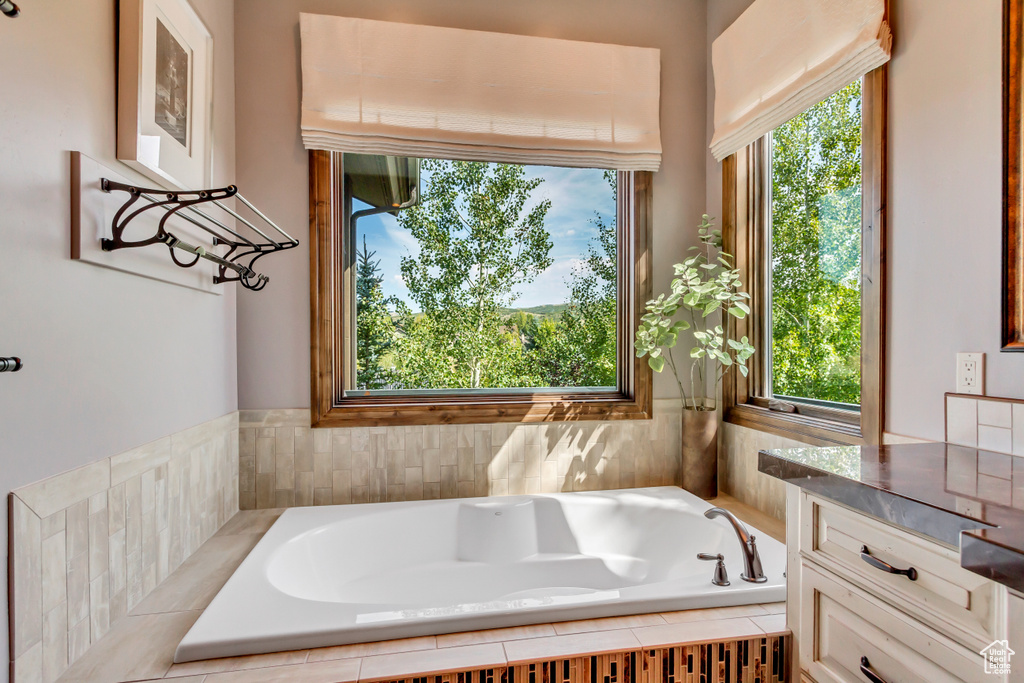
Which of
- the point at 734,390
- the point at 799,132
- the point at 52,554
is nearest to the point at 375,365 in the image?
the point at 52,554

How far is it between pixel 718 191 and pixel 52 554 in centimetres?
251

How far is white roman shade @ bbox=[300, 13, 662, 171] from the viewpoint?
7.11 ft

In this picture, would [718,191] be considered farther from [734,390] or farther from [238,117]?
[238,117]

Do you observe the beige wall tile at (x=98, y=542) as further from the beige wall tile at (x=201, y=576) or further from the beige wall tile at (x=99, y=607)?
the beige wall tile at (x=201, y=576)

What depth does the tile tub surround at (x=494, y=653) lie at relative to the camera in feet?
3.61

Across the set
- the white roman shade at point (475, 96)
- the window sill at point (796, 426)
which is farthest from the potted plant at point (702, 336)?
the white roman shade at point (475, 96)

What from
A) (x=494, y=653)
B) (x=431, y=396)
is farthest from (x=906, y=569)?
(x=431, y=396)

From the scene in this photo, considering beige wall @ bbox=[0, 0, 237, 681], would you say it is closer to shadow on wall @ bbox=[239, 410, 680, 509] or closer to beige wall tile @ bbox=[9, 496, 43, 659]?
beige wall tile @ bbox=[9, 496, 43, 659]

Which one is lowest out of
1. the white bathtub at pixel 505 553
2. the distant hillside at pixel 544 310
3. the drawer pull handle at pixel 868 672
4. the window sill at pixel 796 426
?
the white bathtub at pixel 505 553

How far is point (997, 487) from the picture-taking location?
3.24 ft

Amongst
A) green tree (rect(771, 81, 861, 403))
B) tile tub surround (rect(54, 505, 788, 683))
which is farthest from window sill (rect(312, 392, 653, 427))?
tile tub surround (rect(54, 505, 788, 683))

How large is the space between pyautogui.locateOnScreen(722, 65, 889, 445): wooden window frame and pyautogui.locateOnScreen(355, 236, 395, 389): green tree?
1.50 metres

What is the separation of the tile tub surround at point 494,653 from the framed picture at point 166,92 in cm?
112

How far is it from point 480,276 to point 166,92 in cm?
129
